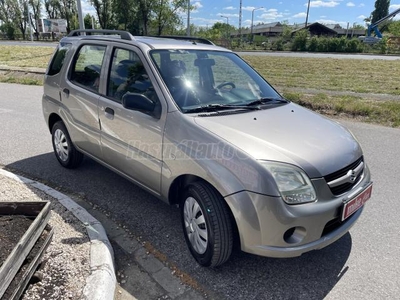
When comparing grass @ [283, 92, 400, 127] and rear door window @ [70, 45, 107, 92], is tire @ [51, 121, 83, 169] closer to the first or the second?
rear door window @ [70, 45, 107, 92]

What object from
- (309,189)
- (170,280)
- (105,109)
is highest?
(105,109)

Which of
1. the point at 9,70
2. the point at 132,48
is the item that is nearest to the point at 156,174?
the point at 132,48

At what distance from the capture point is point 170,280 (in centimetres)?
249

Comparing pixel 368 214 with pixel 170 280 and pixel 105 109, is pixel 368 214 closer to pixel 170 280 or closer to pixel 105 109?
pixel 170 280

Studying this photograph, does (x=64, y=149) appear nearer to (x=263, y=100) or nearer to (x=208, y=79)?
(x=208, y=79)

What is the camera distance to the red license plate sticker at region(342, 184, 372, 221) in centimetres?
236

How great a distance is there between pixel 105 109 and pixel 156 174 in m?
1.04

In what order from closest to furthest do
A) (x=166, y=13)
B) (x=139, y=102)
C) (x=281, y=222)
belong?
1. (x=281, y=222)
2. (x=139, y=102)
3. (x=166, y=13)

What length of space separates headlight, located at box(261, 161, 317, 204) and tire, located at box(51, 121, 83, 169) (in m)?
3.08

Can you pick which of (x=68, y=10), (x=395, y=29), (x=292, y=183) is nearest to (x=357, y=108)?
(x=292, y=183)

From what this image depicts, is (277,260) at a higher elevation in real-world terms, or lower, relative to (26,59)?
lower

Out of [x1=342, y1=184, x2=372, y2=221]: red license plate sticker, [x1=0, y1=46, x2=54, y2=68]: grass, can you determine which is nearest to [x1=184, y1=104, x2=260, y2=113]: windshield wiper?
[x1=342, y1=184, x2=372, y2=221]: red license plate sticker

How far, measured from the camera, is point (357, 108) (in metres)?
7.59

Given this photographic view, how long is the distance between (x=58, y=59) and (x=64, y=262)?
3061 millimetres
